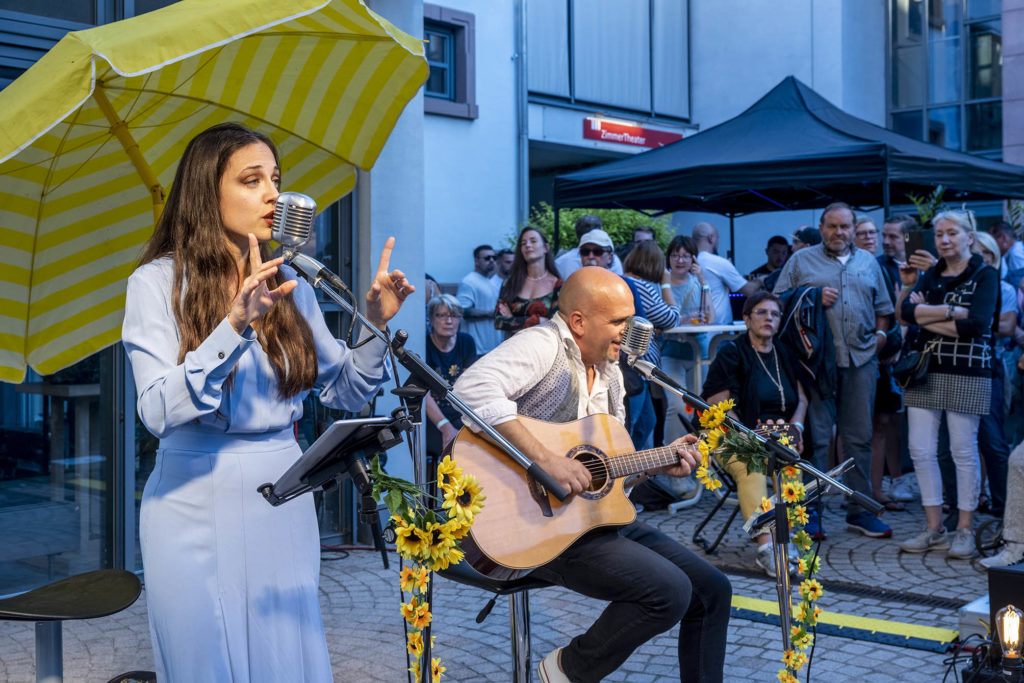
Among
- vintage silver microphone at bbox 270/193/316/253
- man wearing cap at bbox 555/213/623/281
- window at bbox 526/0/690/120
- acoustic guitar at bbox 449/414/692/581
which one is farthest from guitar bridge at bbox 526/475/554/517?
window at bbox 526/0/690/120

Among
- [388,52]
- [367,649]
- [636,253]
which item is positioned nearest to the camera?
[388,52]

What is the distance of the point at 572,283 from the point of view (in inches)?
159

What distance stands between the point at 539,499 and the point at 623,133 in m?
17.0

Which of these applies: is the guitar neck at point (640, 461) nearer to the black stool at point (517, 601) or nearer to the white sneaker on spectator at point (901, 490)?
the black stool at point (517, 601)

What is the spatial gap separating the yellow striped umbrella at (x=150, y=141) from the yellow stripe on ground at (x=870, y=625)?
10.6 feet

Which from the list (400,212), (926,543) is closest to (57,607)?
(400,212)

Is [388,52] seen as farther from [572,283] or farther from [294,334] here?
[294,334]

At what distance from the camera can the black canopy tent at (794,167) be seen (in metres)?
9.17

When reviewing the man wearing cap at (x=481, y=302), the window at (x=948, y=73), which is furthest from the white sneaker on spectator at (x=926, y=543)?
the window at (x=948, y=73)

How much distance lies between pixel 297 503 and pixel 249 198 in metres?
0.77

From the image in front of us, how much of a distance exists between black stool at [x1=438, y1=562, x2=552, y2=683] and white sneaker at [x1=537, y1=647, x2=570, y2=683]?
0.23ft

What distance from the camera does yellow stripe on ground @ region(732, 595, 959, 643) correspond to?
5129 millimetres

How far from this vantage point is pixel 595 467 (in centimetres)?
387

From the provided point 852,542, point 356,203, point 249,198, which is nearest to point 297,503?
point 249,198
